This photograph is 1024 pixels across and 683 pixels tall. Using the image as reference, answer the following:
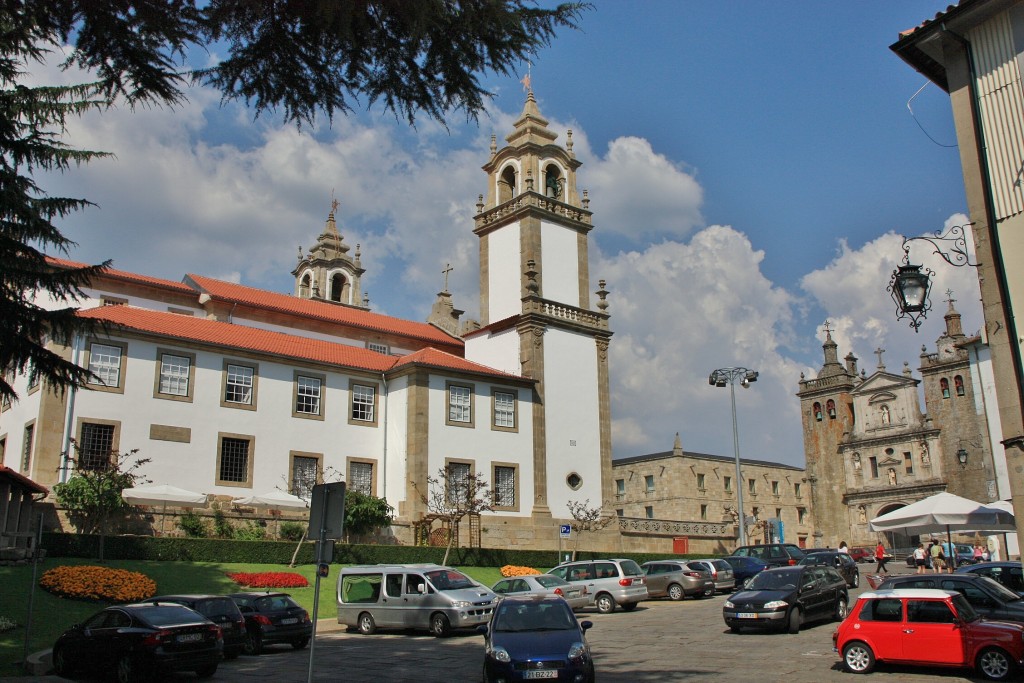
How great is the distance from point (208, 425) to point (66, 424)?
5217mm

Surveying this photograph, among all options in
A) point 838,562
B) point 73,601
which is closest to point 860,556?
point 838,562

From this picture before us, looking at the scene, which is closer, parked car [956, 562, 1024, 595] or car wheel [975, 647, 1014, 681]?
car wheel [975, 647, 1014, 681]

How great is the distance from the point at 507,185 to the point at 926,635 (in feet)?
128

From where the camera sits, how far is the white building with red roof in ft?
108

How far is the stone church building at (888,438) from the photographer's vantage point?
64.4 meters

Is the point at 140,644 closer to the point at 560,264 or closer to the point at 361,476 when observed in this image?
the point at 361,476

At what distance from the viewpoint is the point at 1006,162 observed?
40.4ft

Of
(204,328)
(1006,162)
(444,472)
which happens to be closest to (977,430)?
(444,472)

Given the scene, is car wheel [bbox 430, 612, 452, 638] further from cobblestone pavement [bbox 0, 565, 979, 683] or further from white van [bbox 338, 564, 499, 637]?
cobblestone pavement [bbox 0, 565, 979, 683]

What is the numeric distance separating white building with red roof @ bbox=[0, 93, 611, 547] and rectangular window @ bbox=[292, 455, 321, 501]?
8 centimetres

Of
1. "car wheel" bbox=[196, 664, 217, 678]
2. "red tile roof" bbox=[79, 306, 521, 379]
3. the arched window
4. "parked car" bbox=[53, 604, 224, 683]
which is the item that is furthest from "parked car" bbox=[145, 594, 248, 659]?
the arched window

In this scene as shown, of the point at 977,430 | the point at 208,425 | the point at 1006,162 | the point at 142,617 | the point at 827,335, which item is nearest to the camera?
the point at 1006,162

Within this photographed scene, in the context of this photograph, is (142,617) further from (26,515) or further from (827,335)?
(827,335)

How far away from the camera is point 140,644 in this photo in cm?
1459
